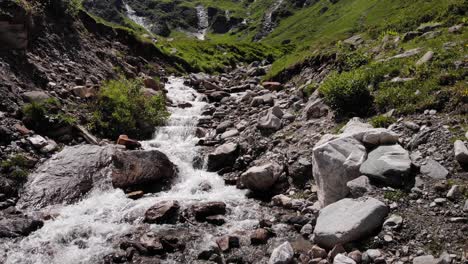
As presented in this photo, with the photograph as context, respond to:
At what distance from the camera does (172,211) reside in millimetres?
14922

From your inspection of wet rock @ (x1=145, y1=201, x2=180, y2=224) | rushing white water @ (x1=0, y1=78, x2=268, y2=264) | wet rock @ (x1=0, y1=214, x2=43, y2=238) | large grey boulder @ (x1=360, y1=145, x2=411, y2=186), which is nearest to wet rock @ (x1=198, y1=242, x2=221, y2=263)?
rushing white water @ (x1=0, y1=78, x2=268, y2=264)

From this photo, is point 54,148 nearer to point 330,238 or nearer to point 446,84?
point 330,238

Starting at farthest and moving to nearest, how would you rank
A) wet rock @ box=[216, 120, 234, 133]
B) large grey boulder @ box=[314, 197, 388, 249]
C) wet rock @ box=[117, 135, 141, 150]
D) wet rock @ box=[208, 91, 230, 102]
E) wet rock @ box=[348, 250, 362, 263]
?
wet rock @ box=[208, 91, 230, 102]
wet rock @ box=[216, 120, 234, 133]
wet rock @ box=[117, 135, 141, 150]
large grey boulder @ box=[314, 197, 388, 249]
wet rock @ box=[348, 250, 362, 263]

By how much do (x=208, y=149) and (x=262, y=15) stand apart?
165736 millimetres

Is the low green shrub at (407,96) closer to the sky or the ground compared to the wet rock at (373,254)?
closer to the sky

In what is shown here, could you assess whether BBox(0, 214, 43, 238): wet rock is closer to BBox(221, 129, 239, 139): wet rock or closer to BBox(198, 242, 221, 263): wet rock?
BBox(198, 242, 221, 263): wet rock

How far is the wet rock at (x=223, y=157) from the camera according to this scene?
1959 centimetres

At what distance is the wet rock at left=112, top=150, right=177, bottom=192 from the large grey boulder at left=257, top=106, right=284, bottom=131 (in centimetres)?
532

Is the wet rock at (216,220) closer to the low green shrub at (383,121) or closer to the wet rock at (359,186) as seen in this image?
the wet rock at (359,186)

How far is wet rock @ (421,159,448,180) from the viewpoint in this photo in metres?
11.6

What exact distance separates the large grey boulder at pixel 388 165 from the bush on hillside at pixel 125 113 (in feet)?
48.3

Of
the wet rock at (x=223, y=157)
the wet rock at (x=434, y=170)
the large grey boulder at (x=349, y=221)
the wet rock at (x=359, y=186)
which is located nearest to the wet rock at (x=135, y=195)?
the wet rock at (x=223, y=157)

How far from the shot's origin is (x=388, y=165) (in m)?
12.4

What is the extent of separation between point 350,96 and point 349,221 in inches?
300
